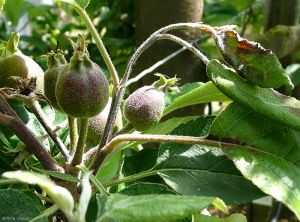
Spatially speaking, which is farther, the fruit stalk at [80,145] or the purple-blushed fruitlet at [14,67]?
the purple-blushed fruitlet at [14,67]

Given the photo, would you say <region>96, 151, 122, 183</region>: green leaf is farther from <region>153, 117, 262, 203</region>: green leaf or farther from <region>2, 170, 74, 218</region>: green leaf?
<region>2, 170, 74, 218</region>: green leaf

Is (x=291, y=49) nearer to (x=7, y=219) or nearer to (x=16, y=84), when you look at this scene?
(x=16, y=84)

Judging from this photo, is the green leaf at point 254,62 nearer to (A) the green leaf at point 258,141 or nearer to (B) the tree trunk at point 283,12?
(A) the green leaf at point 258,141

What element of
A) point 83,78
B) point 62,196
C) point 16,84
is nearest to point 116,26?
point 16,84

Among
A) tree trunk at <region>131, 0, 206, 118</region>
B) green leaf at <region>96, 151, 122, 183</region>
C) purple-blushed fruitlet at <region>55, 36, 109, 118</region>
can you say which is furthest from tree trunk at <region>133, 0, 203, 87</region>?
purple-blushed fruitlet at <region>55, 36, 109, 118</region>

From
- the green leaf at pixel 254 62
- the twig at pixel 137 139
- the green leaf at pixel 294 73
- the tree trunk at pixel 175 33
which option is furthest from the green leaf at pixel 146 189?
the green leaf at pixel 294 73

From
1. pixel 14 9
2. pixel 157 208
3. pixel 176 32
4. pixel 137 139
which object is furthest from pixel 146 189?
pixel 14 9
